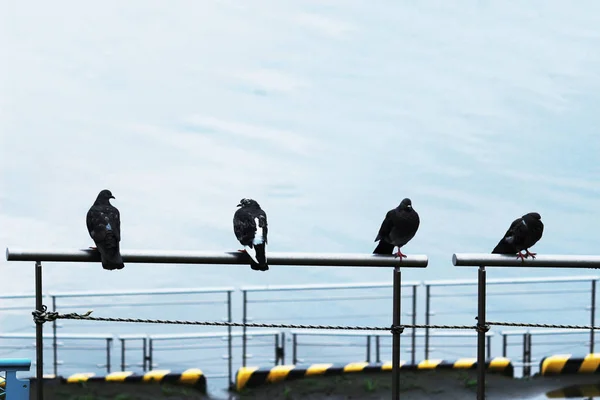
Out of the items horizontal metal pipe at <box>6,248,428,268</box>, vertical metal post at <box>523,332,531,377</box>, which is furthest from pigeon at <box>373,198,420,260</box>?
vertical metal post at <box>523,332,531,377</box>

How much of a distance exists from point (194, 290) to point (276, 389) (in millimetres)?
1121

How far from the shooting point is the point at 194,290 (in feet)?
23.7

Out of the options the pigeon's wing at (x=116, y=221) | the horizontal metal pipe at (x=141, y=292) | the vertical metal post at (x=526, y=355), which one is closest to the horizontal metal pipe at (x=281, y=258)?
the pigeon's wing at (x=116, y=221)

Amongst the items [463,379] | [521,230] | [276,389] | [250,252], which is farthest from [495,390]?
[250,252]

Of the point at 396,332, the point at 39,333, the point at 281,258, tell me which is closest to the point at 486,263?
the point at 396,332

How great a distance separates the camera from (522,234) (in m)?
4.58

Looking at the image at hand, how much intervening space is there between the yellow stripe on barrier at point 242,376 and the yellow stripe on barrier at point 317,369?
0.42m

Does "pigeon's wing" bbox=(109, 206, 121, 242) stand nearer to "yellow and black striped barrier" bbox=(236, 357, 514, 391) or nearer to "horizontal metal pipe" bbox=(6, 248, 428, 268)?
"horizontal metal pipe" bbox=(6, 248, 428, 268)

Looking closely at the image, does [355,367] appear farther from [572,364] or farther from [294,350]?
[572,364]

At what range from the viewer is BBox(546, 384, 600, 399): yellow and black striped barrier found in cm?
778

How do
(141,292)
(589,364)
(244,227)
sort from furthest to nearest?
1. (589,364)
2. (141,292)
3. (244,227)

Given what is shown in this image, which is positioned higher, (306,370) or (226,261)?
(226,261)

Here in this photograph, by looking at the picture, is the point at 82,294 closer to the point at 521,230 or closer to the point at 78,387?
the point at 78,387

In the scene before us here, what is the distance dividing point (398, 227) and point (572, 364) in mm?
4445
